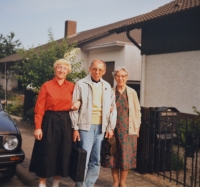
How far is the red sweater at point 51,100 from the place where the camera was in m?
3.34

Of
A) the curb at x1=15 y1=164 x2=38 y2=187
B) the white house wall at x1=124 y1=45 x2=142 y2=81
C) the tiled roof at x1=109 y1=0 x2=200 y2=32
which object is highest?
the tiled roof at x1=109 y1=0 x2=200 y2=32

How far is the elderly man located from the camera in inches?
133

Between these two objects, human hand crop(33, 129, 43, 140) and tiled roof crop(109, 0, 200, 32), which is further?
tiled roof crop(109, 0, 200, 32)

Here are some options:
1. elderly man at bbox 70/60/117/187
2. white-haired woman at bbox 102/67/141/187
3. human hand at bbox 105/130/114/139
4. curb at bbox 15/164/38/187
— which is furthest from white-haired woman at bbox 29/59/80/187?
curb at bbox 15/164/38/187

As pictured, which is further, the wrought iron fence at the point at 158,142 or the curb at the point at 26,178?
the wrought iron fence at the point at 158,142

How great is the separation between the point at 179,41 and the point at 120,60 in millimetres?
5423

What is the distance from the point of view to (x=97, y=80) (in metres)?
3.53

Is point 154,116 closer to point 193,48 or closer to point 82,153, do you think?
point 82,153

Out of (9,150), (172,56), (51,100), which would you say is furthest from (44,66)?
(51,100)

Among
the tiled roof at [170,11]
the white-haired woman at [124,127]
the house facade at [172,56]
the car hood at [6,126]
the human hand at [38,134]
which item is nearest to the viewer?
the human hand at [38,134]

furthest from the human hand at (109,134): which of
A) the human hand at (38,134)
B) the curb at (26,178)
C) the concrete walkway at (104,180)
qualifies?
the curb at (26,178)

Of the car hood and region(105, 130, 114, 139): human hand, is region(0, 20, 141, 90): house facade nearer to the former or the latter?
the car hood

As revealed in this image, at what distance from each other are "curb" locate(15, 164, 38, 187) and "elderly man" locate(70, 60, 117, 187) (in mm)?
1040

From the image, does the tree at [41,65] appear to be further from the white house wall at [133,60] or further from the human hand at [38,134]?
the human hand at [38,134]
